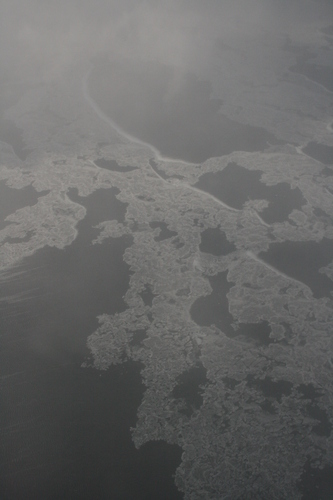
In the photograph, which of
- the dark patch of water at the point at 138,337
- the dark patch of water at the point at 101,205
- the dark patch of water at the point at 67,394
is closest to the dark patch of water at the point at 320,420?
the dark patch of water at the point at 67,394

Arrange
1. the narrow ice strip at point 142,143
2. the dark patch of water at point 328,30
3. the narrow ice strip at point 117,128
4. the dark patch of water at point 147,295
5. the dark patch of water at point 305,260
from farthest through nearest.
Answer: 1. the dark patch of water at point 328,30
2. the narrow ice strip at point 117,128
3. the narrow ice strip at point 142,143
4. the dark patch of water at point 305,260
5. the dark patch of water at point 147,295

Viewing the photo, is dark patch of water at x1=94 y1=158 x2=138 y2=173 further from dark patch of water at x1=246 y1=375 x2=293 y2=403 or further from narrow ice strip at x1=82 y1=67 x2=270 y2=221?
dark patch of water at x1=246 y1=375 x2=293 y2=403

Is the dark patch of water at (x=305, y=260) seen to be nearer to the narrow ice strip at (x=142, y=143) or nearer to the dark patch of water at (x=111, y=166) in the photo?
the narrow ice strip at (x=142, y=143)

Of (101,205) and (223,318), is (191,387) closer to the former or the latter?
(223,318)

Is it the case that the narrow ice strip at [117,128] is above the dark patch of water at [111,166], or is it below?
above

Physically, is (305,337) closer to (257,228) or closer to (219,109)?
(257,228)

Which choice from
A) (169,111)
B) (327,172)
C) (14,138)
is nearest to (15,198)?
→ (14,138)
